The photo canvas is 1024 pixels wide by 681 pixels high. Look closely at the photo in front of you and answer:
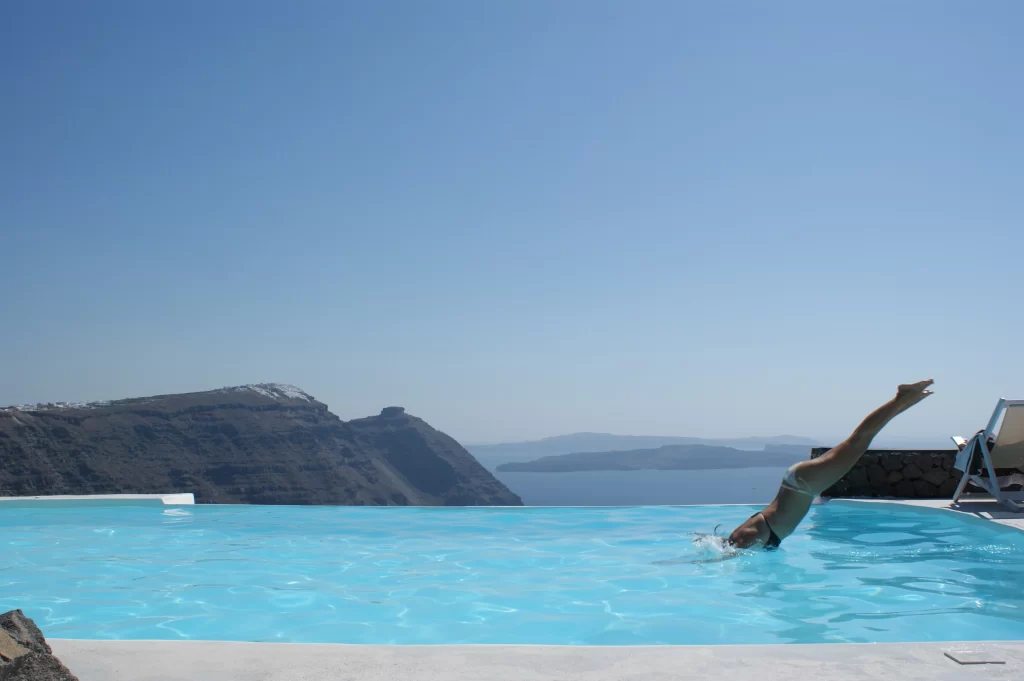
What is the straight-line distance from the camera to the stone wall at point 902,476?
10469mm

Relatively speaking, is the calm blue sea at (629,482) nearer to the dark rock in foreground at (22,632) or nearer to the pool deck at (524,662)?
the pool deck at (524,662)

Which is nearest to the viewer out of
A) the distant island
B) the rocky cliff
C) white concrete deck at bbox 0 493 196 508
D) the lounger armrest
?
the lounger armrest

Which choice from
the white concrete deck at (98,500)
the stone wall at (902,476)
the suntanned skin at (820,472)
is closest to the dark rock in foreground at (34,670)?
the suntanned skin at (820,472)

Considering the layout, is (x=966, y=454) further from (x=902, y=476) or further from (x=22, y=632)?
(x=22, y=632)

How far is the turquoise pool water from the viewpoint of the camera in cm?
477

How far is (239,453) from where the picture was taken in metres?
74.4

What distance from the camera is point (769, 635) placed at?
447 centimetres

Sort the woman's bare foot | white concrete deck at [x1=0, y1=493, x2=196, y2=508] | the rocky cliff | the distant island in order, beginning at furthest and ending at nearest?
the distant island, the rocky cliff, white concrete deck at [x1=0, y1=493, x2=196, y2=508], the woman's bare foot

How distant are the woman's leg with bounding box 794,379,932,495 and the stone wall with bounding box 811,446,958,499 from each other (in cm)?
433

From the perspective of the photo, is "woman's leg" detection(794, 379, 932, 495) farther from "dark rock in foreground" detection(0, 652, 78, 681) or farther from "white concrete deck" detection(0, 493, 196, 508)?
"white concrete deck" detection(0, 493, 196, 508)

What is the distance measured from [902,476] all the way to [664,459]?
70787mm

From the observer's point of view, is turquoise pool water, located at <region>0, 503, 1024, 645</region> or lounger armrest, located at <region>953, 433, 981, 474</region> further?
lounger armrest, located at <region>953, 433, 981, 474</region>

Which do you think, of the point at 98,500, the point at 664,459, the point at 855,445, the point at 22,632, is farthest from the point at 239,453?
the point at 22,632

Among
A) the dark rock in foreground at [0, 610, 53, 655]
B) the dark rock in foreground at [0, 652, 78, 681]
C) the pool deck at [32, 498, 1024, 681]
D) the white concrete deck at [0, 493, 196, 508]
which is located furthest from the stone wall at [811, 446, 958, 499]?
the white concrete deck at [0, 493, 196, 508]
